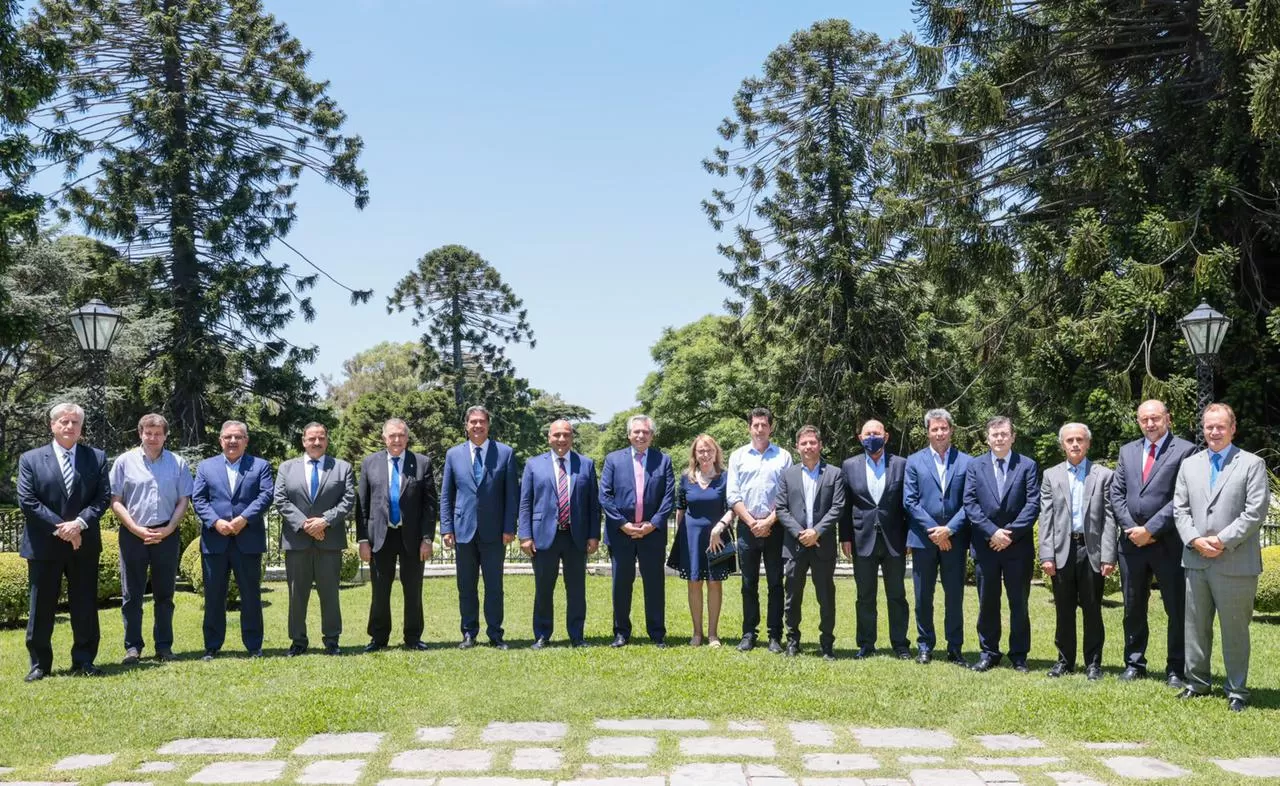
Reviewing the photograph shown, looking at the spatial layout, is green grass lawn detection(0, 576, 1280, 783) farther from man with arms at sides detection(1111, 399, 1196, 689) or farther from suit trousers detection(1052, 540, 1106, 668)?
man with arms at sides detection(1111, 399, 1196, 689)

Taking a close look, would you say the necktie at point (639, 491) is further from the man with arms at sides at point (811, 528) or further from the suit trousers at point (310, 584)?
the suit trousers at point (310, 584)

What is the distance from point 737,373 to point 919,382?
1214 centimetres

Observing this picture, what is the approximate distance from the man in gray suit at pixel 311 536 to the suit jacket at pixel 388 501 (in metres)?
0.19

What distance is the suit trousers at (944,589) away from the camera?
7809mm

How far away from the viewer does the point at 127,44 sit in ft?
77.2

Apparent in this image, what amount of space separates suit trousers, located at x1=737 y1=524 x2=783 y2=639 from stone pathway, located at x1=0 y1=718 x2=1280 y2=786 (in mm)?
2506

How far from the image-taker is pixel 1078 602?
7.48m

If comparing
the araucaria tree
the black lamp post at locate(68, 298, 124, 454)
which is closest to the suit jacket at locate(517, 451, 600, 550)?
the black lamp post at locate(68, 298, 124, 454)

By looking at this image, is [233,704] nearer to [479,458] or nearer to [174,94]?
[479,458]

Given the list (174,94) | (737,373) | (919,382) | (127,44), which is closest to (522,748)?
(919,382)

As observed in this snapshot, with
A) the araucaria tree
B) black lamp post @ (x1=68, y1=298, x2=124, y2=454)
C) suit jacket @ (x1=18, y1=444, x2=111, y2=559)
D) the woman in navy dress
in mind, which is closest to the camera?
suit jacket @ (x1=18, y1=444, x2=111, y2=559)

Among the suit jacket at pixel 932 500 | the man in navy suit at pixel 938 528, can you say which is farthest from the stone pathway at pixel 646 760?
the suit jacket at pixel 932 500

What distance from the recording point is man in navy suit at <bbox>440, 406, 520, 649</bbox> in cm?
845

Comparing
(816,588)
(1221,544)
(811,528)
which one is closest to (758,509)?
(811,528)
